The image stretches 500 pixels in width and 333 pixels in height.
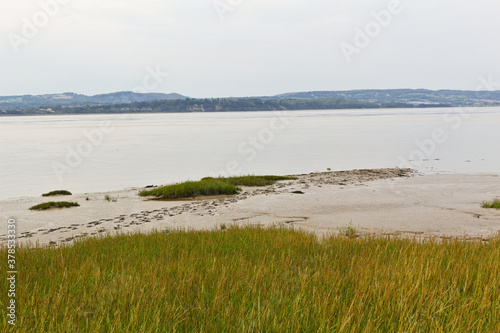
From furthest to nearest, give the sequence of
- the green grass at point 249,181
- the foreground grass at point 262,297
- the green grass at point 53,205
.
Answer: the green grass at point 249,181, the green grass at point 53,205, the foreground grass at point 262,297

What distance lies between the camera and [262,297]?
477 centimetres

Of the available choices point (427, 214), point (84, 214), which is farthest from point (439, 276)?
point (84, 214)

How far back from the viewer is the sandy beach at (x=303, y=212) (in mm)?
12753

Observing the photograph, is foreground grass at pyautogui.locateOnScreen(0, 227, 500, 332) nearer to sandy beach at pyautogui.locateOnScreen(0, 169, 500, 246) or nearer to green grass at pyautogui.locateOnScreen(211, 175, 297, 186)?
sandy beach at pyautogui.locateOnScreen(0, 169, 500, 246)

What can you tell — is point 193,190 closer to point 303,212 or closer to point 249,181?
point 249,181

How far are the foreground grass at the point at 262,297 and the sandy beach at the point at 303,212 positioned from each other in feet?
14.1

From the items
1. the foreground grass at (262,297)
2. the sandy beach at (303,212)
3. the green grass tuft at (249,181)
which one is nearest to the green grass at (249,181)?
the green grass tuft at (249,181)

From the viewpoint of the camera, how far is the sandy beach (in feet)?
41.8

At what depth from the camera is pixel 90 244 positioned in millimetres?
8930

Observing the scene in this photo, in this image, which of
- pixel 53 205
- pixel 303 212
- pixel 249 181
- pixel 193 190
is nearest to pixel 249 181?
pixel 249 181

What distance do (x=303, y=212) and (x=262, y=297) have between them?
11260 mm

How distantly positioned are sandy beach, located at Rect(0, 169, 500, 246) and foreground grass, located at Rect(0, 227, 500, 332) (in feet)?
14.1

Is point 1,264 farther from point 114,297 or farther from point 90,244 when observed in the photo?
point 114,297

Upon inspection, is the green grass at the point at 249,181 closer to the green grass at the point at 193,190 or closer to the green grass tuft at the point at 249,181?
the green grass tuft at the point at 249,181
